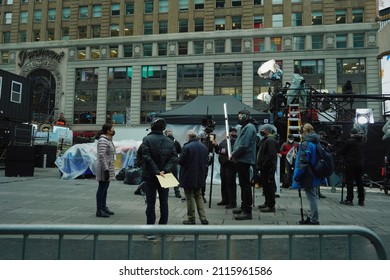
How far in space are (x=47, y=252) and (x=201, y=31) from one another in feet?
135

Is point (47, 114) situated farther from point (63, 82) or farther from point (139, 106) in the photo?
point (139, 106)

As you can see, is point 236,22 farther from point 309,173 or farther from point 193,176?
point 193,176

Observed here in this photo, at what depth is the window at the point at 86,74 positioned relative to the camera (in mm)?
44844

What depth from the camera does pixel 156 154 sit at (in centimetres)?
536

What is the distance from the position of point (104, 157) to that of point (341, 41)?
3941cm

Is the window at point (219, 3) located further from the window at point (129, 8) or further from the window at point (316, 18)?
the window at point (129, 8)

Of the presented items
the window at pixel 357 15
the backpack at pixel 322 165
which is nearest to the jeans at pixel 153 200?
the backpack at pixel 322 165

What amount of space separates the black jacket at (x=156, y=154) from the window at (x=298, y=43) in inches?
1478

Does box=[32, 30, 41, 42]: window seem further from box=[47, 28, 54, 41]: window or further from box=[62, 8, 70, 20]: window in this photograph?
box=[62, 8, 70, 20]: window

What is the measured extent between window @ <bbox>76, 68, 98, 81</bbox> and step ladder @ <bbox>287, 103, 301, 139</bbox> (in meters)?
37.1

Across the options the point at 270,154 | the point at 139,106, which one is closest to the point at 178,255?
the point at 270,154

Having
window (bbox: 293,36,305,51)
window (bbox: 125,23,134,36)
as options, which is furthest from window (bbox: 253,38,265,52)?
window (bbox: 125,23,134,36)

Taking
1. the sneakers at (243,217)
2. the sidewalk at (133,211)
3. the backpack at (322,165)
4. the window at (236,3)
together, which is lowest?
the sidewalk at (133,211)

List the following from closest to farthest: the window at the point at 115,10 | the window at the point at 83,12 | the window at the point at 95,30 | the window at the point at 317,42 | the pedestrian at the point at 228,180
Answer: the pedestrian at the point at 228,180, the window at the point at 317,42, the window at the point at 115,10, the window at the point at 95,30, the window at the point at 83,12
